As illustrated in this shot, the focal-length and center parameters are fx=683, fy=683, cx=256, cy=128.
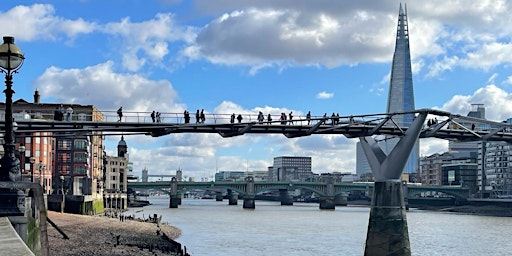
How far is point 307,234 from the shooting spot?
89.7 metres

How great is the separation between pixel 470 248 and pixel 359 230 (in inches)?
1062

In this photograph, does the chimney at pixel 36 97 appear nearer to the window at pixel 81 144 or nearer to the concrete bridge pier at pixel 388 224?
the window at pixel 81 144

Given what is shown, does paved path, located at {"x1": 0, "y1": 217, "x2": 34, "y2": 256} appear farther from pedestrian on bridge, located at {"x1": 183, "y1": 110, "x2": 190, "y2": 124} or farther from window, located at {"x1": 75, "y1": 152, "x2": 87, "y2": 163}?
window, located at {"x1": 75, "y1": 152, "x2": 87, "y2": 163}

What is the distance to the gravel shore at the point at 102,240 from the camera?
170ft

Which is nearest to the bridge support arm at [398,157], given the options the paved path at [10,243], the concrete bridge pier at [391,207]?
the concrete bridge pier at [391,207]

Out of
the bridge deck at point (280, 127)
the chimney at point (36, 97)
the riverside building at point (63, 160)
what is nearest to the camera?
the bridge deck at point (280, 127)

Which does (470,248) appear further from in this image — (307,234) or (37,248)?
(37,248)

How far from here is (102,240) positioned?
62656 mm

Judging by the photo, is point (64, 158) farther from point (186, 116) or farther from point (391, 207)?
point (391, 207)

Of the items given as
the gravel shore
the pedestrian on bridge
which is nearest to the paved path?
the gravel shore

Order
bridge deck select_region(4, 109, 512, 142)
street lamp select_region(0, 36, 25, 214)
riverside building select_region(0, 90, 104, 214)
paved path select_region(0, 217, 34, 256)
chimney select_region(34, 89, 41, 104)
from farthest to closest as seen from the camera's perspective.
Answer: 1. chimney select_region(34, 89, 41, 104)
2. riverside building select_region(0, 90, 104, 214)
3. bridge deck select_region(4, 109, 512, 142)
4. street lamp select_region(0, 36, 25, 214)
5. paved path select_region(0, 217, 34, 256)

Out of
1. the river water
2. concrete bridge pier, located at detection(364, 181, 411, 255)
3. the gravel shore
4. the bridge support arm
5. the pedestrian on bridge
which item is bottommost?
the river water

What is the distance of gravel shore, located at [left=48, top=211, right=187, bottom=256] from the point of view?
5196 cm

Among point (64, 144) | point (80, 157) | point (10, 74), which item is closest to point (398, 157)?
point (10, 74)
